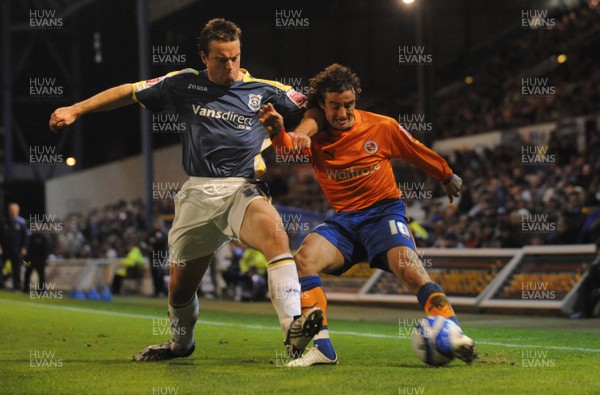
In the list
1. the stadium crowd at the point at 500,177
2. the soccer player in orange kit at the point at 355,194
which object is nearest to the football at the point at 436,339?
the soccer player in orange kit at the point at 355,194

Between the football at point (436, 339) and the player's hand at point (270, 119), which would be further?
the football at point (436, 339)

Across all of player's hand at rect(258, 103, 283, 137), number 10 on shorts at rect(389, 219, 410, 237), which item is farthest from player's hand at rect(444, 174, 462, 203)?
player's hand at rect(258, 103, 283, 137)

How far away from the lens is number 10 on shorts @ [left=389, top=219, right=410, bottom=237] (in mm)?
8242

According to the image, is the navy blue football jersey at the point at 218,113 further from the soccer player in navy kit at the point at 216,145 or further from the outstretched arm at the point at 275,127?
the outstretched arm at the point at 275,127

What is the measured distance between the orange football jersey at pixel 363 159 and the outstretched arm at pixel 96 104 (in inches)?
59.6

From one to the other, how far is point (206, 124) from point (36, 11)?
123ft

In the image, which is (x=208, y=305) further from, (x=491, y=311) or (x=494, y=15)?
(x=494, y=15)

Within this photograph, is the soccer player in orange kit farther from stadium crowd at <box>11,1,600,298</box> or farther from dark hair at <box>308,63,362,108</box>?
stadium crowd at <box>11,1,600,298</box>

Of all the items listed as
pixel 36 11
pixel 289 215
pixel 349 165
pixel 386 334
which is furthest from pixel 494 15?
pixel 349 165

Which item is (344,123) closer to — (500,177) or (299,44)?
(500,177)

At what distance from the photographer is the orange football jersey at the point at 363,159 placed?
8.39 meters

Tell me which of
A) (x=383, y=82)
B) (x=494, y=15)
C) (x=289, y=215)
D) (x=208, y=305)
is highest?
(x=494, y=15)

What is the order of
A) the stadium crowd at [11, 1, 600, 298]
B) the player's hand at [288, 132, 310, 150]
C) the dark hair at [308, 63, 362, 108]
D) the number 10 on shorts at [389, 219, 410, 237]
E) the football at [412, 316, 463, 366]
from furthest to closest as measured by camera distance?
the stadium crowd at [11, 1, 600, 298], the number 10 on shorts at [389, 219, 410, 237], the dark hair at [308, 63, 362, 108], the football at [412, 316, 463, 366], the player's hand at [288, 132, 310, 150]

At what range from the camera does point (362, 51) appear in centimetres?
4278
